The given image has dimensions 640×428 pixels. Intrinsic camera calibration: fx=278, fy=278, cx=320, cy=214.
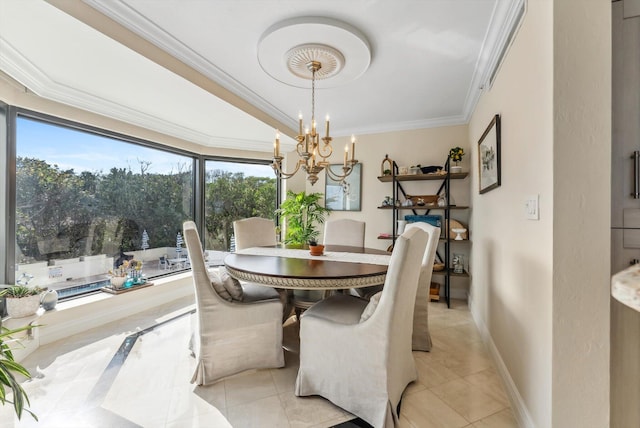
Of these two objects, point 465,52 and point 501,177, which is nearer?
point 501,177

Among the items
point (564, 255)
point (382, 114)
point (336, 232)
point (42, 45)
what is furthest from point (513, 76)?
point (42, 45)

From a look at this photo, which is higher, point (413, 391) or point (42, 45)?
point (42, 45)

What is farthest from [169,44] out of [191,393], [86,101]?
[191,393]

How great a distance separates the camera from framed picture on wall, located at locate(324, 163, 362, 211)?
4254 millimetres

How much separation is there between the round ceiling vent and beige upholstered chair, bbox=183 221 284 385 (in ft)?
4.77

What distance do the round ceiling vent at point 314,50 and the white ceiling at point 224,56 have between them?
61mm

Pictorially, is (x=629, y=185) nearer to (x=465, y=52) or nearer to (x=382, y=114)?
(x=465, y=52)

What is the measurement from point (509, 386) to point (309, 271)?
4.73 feet

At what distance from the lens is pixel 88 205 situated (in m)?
2.97

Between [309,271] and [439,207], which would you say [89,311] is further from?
[439,207]

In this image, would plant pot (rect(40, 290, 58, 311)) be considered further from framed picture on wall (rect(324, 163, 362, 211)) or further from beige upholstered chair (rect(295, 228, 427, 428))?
framed picture on wall (rect(324, 163, 362, 211))

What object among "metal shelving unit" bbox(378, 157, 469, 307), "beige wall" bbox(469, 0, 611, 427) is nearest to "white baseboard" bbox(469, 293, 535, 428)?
"beige wall" bbox(469, 0, 611, 427)

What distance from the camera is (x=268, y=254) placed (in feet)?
8.29

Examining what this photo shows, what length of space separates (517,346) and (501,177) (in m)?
1.16
